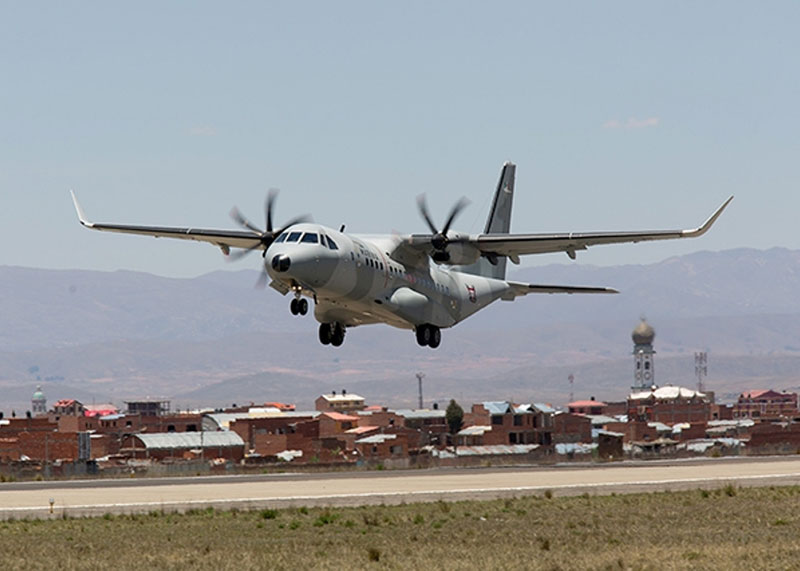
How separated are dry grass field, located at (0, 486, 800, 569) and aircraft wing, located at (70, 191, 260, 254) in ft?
47.8

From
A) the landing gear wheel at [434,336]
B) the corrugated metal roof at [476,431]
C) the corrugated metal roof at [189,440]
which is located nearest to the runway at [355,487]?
the landing gear wheel at [434,336]

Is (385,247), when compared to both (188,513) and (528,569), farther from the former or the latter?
(528,569)

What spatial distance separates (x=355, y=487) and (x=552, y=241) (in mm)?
14505

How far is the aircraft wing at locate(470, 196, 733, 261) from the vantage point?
173ft

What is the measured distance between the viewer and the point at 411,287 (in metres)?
55.0

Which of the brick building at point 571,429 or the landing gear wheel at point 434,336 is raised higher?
the landing gear wheel at point 434,336

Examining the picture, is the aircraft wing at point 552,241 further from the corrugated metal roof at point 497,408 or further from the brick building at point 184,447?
the corrugated metal roof at point 497,408

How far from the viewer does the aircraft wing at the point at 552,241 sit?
5288 cm

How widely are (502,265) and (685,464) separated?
23.3 m

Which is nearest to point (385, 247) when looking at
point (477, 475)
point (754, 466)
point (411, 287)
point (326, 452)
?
point (411, 287)

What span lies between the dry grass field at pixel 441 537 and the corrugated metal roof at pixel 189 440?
78546mm

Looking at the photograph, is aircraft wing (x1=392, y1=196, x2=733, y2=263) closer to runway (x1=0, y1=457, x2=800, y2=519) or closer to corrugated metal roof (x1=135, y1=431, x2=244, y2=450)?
runway (x1=0, y1=457, x2=800, y2=519)

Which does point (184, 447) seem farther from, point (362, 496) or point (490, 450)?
point (362, 496)

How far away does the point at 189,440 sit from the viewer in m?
125
